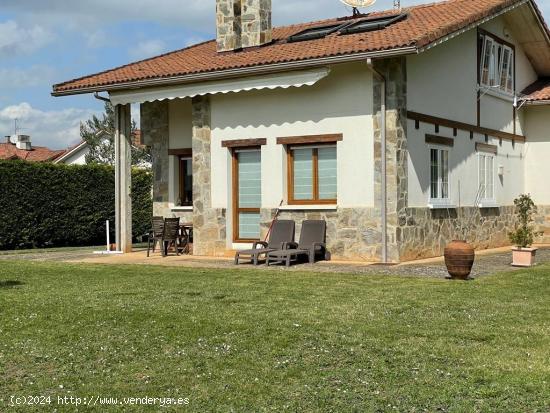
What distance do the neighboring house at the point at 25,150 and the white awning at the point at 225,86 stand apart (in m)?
36.4

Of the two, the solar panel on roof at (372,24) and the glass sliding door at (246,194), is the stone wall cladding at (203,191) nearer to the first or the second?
the glass sliding door at (246,194)

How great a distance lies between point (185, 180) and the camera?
2009 centimetres

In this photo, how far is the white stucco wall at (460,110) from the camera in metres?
16.0

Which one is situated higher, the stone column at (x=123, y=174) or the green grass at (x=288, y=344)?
the stone column at (x=123, y=174)

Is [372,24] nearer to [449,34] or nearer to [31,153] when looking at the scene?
[449,34]

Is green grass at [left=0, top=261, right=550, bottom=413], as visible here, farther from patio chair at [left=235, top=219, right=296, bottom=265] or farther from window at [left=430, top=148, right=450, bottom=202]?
window at [left=430, top=148, right=450, bottom=202]

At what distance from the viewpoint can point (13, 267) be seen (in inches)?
593

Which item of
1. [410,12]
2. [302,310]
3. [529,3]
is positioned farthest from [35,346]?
[529,3]

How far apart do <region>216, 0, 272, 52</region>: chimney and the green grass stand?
888 centimetres

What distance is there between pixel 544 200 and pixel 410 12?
718cm

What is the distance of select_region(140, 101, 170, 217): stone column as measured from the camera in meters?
20.0

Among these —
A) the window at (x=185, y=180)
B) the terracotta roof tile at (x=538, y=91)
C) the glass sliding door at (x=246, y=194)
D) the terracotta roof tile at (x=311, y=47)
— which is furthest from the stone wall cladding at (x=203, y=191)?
the terracotta roof tile at (x=538, y=91)

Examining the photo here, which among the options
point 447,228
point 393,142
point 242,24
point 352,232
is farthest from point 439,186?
point 242,24

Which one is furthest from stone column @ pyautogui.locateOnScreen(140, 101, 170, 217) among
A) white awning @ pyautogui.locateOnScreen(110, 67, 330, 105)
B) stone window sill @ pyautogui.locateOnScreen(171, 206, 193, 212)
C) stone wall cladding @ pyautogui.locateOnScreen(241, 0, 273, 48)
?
stone wall cladding @ pyautogui.locateOnScreen(241, 0, 273, 48)
